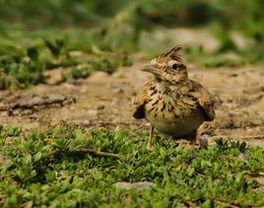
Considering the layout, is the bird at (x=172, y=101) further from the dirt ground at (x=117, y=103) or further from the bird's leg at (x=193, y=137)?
the dirt ground at (x=117, y=103)

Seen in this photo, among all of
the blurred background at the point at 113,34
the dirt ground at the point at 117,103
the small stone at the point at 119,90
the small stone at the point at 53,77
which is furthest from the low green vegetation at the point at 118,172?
the blurred background at the point at 113,34

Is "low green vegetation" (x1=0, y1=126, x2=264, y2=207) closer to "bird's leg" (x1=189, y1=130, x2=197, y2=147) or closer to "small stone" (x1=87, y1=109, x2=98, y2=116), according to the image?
"bird's leg" (x1=189, y1=130, x2=197, y2=147)

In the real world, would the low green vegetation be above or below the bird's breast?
below

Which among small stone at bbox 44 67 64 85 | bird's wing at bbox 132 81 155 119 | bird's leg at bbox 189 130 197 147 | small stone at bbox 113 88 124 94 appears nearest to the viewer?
bird's wing at bbox 132 81 155 119

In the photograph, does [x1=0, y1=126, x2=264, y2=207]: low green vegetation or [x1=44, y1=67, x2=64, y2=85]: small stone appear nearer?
[x1=0, y1=126, x2=264, y2=207]: low green vegetation

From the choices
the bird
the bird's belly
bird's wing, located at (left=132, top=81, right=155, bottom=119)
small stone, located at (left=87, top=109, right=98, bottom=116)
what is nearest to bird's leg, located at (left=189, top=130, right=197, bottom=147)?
the bird

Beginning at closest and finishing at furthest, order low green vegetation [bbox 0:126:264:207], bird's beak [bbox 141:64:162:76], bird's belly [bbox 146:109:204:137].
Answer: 1. low green vegetation [bbox 0:126:264:207]
2. bird's beak [bbox 141:64:162:76]
3. bird's belly [bbox 146:109:204:137]

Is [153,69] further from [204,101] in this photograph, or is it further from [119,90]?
[119,90]

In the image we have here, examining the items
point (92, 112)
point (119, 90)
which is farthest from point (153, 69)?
point (119, 90)
